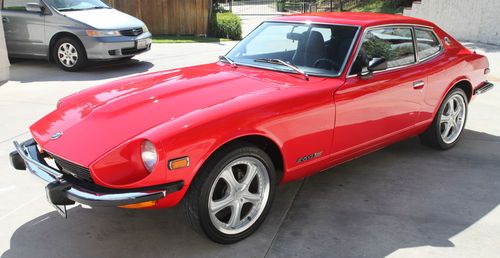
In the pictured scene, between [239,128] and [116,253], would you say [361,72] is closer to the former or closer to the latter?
[239,128]

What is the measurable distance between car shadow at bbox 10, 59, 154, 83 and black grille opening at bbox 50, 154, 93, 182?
597 cm

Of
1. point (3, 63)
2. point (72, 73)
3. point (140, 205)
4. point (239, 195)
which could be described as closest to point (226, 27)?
point (72, 73)

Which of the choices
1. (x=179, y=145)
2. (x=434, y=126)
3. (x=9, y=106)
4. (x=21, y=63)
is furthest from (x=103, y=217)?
(x=21, y=63)

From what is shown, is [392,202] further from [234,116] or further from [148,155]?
[148,155]

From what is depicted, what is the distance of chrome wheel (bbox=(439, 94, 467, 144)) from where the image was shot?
5109 millimetres

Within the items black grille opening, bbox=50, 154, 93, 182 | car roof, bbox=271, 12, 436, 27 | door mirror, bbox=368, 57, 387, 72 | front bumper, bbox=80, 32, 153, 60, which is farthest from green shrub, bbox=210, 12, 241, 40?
black grille opening, bbox=50, 154, 93, 182

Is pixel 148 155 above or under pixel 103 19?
under

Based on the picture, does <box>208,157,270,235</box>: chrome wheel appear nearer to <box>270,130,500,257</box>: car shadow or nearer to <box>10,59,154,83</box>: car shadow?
<box>270,130,500,257</box>: car shadow

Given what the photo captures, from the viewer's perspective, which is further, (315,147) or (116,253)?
(315,147)

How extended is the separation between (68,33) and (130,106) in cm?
683

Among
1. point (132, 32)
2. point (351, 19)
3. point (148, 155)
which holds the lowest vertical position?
point (148, 155)

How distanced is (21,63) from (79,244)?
8.38m

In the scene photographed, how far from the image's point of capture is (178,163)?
9.32 feet

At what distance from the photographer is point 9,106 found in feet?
22.0
